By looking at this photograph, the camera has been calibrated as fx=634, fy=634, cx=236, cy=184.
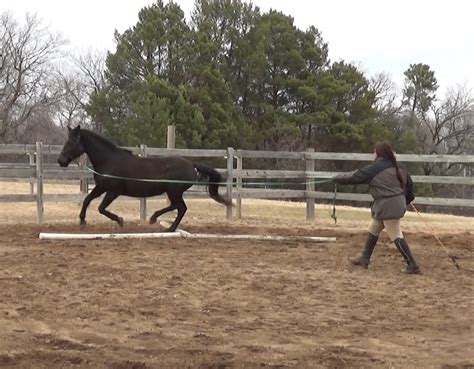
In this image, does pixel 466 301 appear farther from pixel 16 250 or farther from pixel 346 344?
pixel 16 250

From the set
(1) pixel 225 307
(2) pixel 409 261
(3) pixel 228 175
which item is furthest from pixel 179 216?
(1) pixel 225 307

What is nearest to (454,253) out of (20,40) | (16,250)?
(16,250)

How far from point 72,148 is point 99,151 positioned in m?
0.49

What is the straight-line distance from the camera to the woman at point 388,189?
8.12 metres

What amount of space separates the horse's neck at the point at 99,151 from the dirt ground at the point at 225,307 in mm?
2014

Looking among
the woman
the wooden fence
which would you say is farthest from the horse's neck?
the woman

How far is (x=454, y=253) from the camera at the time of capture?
10031mm

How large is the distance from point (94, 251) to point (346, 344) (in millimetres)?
→ 5073

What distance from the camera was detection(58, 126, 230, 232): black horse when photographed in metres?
11.3

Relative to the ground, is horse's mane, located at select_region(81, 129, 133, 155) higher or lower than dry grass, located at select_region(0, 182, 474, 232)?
higher

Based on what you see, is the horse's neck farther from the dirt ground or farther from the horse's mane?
the dirt ground

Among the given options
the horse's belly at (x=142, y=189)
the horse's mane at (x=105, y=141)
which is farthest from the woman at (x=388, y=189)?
the horse's mane at (x=105, y=141)

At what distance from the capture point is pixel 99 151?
11531mm

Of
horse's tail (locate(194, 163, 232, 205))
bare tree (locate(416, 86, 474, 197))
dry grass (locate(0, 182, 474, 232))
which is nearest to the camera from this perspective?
horse's tail (locate(194, 163, 232, 205))
